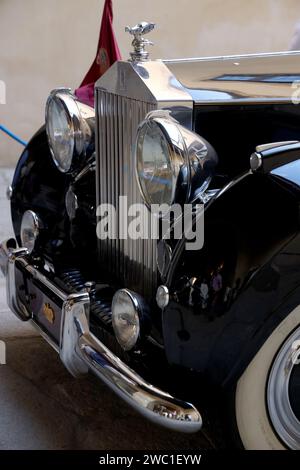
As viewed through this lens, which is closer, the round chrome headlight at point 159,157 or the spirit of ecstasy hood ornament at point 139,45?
the round chrome headlight at point 159,157

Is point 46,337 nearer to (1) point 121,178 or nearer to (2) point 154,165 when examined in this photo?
(1) point 121,178

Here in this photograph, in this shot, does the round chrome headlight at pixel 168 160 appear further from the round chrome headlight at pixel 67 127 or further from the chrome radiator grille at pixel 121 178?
the round chrome headlight at pixel 67 127

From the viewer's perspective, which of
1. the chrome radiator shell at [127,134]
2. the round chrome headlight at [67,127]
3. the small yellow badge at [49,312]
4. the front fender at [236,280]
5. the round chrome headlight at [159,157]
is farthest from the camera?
the round chrome headlight at [67,127]

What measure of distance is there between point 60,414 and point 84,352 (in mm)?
470

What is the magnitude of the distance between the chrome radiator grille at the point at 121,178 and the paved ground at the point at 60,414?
1.42 feet

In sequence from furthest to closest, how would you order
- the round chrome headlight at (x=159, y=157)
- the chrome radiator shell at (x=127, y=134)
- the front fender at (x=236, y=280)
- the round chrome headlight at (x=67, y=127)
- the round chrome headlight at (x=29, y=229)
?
the round chrome headlight at (x=29, y=229) → the round chrome headlight at (x=67, y=127) → the chrome radiator shell at (x=127, y=134) → the round chrome headlight at (x=159, y=157) → the front fender at (x=236, y=280)

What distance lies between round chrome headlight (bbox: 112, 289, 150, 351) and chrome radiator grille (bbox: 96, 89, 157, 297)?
173 mm

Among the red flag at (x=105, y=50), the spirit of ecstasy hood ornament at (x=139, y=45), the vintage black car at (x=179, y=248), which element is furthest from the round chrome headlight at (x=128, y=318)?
the red flag at (x=105, y=50)

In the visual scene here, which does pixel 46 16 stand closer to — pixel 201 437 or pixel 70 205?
pixel 70 205

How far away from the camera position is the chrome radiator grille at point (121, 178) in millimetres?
1819

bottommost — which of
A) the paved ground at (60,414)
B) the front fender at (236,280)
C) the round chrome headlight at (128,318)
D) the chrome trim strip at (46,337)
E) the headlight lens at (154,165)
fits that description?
the paved ground at (60,414)

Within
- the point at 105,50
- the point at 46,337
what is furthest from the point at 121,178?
the point at 105,50

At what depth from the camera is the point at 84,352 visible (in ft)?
5.42
